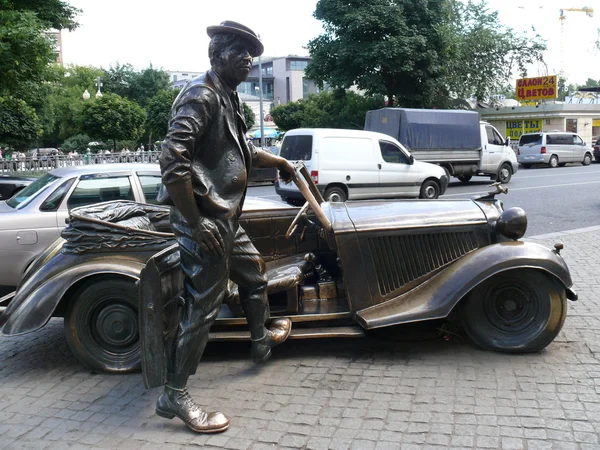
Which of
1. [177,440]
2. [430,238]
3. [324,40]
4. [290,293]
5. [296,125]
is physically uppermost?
[324,40]

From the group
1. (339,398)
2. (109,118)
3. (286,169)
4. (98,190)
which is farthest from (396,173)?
(109,118)

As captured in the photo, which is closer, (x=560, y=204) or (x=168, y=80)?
(x=560, y=204)

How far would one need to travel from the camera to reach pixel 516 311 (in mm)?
4246

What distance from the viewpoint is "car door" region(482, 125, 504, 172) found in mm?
20312

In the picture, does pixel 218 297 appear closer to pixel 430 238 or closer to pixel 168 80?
pixel 430 238

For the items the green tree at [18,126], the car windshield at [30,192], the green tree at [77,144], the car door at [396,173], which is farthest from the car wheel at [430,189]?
the green tree at [77,144]

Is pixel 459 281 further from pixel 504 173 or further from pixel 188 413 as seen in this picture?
pixel 504 173

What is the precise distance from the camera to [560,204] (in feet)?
44.3

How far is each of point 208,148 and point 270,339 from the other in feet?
4.51

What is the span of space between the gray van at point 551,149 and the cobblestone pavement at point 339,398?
25.2 metres

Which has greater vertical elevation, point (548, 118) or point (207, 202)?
point (548, 118)

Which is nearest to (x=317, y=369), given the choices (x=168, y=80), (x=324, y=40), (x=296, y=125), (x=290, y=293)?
(x=290, y=293)

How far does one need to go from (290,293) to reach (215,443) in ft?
4.57

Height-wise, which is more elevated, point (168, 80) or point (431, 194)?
point (168, 80)
